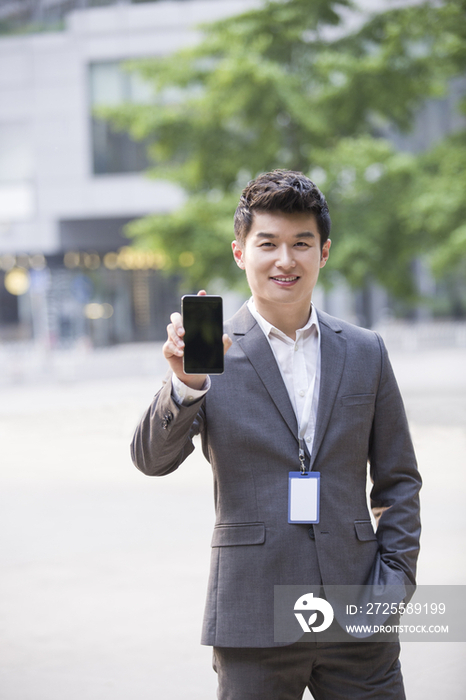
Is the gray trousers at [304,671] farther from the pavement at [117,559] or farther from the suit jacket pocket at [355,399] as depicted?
the pavement at [117,559]

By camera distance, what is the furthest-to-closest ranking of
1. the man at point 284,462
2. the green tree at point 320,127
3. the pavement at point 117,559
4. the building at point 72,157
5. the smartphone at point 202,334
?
the building at point 72,157, the green tree at point 320,127, the pavement at point 117,559, the man at point 284,462, the smartphone at point 202,334

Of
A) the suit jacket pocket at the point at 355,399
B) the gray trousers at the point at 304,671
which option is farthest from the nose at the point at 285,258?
the gray trousers at the point at 304,671

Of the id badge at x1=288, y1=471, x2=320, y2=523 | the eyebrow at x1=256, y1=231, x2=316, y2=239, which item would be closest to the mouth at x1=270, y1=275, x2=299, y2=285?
the eyebrow at x1=256, y1=231, x2=316, y2=239

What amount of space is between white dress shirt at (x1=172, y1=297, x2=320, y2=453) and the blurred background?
7.37ft

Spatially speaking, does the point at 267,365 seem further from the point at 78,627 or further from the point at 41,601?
the point at 41,601

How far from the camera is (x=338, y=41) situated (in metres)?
13.5

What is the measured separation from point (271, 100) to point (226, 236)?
2.36 m

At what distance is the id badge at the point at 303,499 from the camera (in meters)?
1.79

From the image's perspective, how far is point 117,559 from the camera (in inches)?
227

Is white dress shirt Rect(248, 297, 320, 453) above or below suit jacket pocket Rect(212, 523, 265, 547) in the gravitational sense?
above

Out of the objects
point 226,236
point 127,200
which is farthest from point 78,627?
point 127,200

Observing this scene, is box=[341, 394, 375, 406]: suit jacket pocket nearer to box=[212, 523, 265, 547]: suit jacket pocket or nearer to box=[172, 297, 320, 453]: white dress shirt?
box=[172, 297, 320, 453]: white dress shirt

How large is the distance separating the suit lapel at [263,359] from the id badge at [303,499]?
117 mm

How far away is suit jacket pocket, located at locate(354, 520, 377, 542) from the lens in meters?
1.86
